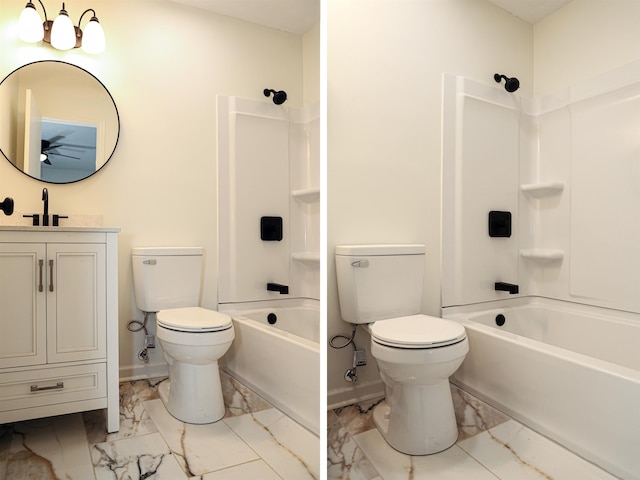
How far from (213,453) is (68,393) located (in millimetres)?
260

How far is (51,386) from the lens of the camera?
0.55 meters

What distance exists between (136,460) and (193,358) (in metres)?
0.18

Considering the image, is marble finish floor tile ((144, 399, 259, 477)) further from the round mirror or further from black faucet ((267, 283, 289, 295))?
the round mirror

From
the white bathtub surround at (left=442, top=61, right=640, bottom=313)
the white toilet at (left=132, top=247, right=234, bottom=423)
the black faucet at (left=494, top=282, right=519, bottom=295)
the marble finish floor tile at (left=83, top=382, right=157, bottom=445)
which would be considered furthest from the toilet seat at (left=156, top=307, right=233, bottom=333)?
the black faucet at (left=494, top=282, right=519, bottom=295)

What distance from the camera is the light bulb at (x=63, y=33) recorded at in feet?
1.69

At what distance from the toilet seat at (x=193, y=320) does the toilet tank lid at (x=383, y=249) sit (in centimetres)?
48

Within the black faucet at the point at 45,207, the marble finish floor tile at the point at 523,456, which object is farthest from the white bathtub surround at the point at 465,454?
the black faucet at the point at 45,207

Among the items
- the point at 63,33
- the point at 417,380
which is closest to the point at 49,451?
the point at 63,33

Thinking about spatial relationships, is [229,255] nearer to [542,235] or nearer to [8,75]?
[8,75]

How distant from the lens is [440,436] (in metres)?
1.07

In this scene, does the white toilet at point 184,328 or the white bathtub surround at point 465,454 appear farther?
the white bathtub surround at point 465,454

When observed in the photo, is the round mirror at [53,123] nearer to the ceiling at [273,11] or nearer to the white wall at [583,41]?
the ceiling at [273,11]

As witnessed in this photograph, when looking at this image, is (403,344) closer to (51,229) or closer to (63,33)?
(51,229)

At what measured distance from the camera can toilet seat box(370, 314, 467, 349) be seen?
100cm
